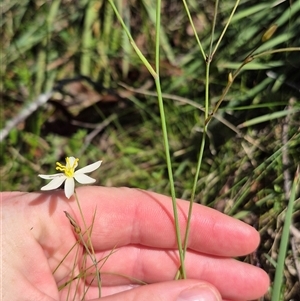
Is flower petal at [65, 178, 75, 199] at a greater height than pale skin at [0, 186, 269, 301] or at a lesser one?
greater

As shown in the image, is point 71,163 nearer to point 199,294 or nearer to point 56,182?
point 56,182

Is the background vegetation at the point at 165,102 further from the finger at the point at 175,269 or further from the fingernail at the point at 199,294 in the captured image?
the fingernail at the point at 199,294

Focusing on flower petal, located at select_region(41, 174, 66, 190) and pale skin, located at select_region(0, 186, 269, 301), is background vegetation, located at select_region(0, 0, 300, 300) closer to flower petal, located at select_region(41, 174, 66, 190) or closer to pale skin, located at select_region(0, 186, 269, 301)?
pale skin, located at select_region(0, 186, 269, 301)

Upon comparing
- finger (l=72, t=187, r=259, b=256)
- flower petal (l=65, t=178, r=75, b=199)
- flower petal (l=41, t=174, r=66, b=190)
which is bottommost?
finger (l=72, t=187, r=259, b=256)

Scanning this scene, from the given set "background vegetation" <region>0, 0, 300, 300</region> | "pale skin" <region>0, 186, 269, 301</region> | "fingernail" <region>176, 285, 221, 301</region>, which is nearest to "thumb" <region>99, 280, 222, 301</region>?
"fingernail" <region>176, 285, 221, 301</region>

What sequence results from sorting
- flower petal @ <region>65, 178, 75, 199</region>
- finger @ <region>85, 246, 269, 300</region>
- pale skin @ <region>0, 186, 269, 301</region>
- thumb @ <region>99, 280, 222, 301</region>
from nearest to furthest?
thumb @ <region>99, 280, 222, 301</region>, flower petal @ <region>65, 178, 75, 199</region>, pale skin @ <region>0, 186, 269, 301</region>, finger @ <region>85, 246, 269, 300</region>

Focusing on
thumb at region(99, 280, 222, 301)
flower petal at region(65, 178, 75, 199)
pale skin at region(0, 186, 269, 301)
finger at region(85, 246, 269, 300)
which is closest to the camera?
thumb at region(99, 280, 222, 301)

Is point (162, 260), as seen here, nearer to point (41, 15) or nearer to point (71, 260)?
point (71, 260)
